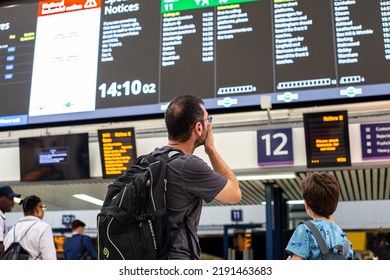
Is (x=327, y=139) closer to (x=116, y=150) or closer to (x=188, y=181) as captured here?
(x=116, y=150)

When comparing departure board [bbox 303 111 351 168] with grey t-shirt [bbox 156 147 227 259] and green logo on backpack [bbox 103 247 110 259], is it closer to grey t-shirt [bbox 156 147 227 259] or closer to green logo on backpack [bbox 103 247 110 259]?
grey t-shirt [bbox 156 147 227 259]

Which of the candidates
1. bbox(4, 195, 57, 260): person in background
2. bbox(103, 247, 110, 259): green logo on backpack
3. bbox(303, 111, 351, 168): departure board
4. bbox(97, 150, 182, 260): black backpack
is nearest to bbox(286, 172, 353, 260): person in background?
bbox(97, 150, 182, 260): black backpack

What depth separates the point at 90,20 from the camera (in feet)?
15.7

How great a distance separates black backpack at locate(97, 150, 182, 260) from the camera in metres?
1.60

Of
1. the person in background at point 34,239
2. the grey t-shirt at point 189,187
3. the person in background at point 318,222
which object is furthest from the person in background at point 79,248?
the grey t-shirt at point 189,187

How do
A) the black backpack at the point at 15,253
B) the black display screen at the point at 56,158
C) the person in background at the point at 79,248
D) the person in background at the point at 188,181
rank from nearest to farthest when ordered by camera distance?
the person in background at the point at 188,181 → the black backpack at the point at 15,253 → the black display screen at the point at 56,158 → the person in background at the point at 79,248

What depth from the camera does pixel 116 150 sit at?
4.57m

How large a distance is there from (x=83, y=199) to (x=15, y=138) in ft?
5.42

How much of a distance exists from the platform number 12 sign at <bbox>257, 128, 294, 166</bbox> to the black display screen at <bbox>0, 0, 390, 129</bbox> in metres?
0.46

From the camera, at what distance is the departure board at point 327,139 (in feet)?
13.0

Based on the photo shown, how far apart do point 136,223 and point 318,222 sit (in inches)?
31.6

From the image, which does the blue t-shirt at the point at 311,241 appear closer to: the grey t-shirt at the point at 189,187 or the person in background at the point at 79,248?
the grey t-shirt at the point at 189,187

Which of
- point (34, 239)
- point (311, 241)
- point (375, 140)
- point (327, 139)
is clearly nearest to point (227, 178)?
point (311, 241)

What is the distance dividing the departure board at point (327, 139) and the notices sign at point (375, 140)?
0.85 feet
